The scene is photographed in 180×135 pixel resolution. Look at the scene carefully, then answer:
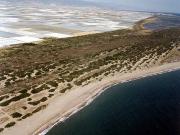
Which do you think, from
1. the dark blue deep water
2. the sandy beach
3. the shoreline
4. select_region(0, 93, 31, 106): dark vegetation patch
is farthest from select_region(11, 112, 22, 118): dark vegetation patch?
the dark blue deep water

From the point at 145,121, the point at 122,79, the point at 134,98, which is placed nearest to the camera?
the point at 145,121

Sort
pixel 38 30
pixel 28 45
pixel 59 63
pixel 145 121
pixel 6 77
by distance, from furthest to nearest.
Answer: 1. pixel 38 30
2. pixel 28 45
3. pixel 59 63
4. pixel 6 77
5. pixel 145 121

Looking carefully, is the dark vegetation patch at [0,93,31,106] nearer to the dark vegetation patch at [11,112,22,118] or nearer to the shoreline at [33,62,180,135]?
the dark vegetation patch at [11,112,22,118]

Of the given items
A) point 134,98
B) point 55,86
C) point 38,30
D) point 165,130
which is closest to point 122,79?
point 134,98

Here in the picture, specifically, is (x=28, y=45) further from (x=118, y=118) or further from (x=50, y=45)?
(x=118, y=118)

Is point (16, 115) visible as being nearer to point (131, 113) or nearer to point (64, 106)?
point (64, 106)

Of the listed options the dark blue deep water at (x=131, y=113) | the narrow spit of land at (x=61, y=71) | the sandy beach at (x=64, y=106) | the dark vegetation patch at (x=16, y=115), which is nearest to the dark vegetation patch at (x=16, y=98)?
the narrow spit of land at (x=61, y=71)

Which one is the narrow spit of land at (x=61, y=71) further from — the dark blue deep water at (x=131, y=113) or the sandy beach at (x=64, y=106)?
the dark blue deep water at (x=131, y=113)
